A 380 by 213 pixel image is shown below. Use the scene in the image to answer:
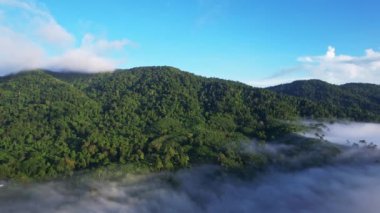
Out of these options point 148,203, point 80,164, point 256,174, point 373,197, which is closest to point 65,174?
point 80,164

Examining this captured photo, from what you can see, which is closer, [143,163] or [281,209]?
[281,209]

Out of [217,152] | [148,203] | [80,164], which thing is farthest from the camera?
[217,152]

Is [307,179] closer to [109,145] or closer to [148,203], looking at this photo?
[148,203]

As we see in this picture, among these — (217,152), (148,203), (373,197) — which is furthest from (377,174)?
(148,203)

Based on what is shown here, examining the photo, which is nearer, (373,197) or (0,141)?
(373,197)

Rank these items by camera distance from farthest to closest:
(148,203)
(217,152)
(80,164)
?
(217,152) < (80,164) < (148,203)

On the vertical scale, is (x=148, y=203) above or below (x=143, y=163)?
below

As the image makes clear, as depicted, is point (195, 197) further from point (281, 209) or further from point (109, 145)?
point (109, 145)

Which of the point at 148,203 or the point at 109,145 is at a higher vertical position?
the point at 109,145
